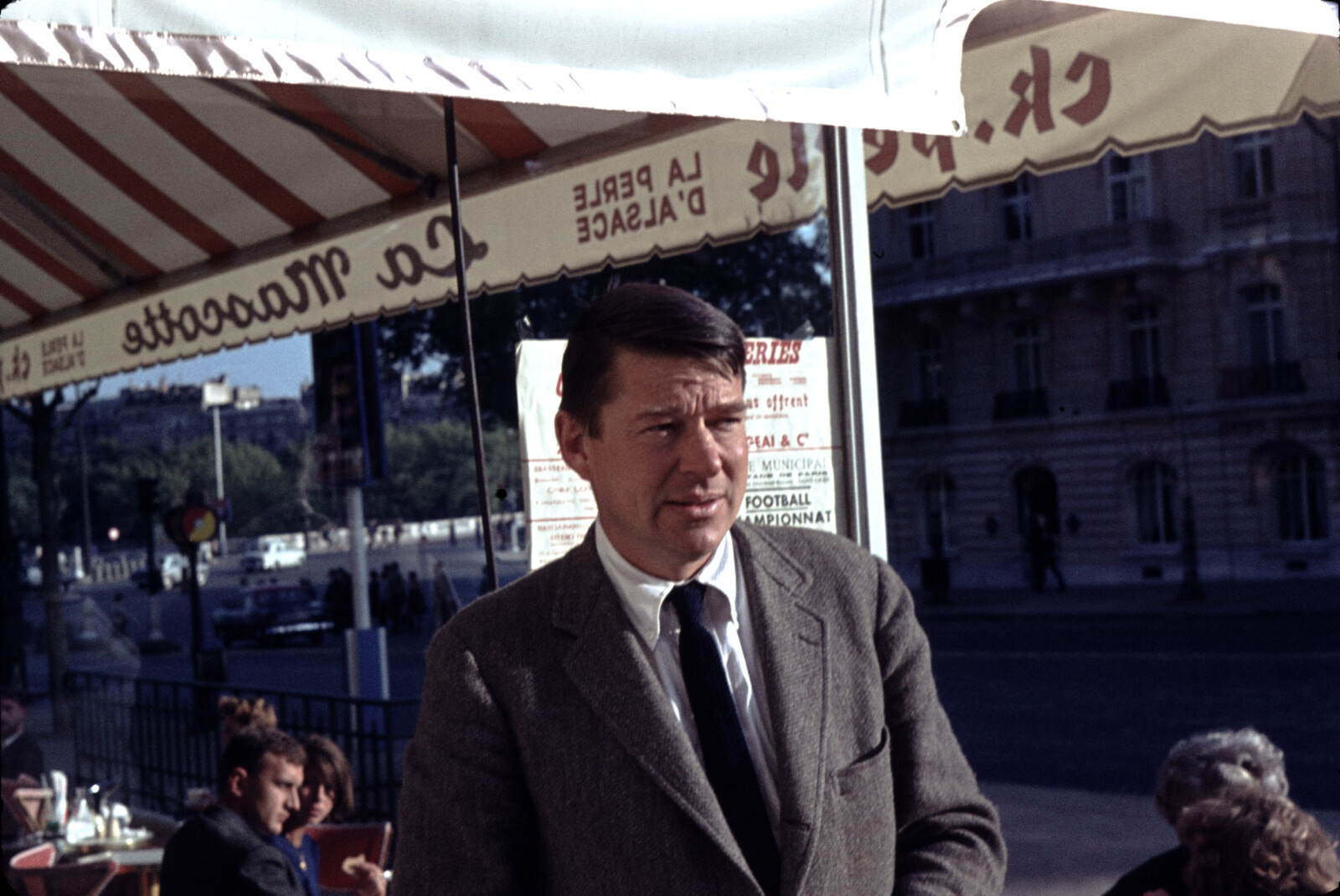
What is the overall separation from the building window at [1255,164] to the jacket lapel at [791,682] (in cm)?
3040

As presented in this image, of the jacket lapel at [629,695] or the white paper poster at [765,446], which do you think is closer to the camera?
the jacket lapel at [629,695]

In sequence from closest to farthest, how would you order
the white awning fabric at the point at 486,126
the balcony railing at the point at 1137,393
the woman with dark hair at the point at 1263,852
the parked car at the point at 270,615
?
the white awning fabric at the point at 486,126 < the woman with dark hair at the point at 1263,852 < the parked car at the point at 270,615 < the balcony railing at the point at 1137,393

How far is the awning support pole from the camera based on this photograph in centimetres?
304

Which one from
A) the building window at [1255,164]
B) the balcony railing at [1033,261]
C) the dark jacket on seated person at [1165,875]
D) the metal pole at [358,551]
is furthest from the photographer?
the balcony railing at [1033,261]

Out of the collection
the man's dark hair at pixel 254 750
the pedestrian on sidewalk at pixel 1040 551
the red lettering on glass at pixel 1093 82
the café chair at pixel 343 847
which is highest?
the red lettering on glass at pixel 1093 82

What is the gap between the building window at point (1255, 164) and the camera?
29.3 m

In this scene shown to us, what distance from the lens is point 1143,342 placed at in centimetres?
3212

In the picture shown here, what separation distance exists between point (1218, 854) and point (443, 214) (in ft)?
7.89

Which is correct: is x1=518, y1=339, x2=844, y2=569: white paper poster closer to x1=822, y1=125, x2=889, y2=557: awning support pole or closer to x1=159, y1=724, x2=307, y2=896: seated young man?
x1=822, y1=125, x2=889, y2=557: awning support pole

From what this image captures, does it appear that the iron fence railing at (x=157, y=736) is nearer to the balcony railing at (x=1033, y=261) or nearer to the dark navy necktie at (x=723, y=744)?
the dark navy necktie at (x=723, y=744)

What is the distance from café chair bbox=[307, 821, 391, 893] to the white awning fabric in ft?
5.36

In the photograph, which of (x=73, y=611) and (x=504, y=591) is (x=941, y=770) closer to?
(x=504, y=591)

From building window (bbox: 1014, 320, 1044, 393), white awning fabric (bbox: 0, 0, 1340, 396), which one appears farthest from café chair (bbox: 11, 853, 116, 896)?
building window (bbox: 1014, 320, 1044, 393)

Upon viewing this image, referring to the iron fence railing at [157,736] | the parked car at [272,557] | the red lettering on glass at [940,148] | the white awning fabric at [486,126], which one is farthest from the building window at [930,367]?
the red lettering on glass at [940,148]
